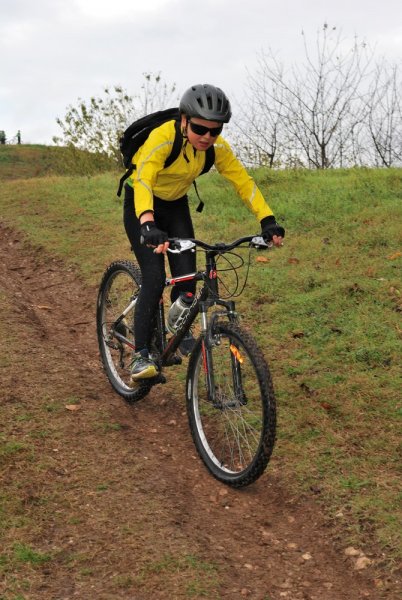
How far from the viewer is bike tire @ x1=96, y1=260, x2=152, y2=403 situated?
20.7ft

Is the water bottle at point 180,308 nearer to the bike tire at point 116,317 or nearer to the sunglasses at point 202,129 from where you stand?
the bike tire at point 116,317

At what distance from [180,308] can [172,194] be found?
0.86 m

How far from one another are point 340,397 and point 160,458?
1644 millimetres

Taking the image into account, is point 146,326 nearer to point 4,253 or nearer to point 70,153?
point 4,253

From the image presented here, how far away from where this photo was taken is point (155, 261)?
5.45 metres

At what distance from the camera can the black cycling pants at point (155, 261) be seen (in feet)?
18.0

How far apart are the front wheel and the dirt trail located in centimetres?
19

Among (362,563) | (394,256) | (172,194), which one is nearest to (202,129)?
(172,194)

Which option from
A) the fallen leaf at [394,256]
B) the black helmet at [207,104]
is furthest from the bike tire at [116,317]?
the fallen leaf at [394,256]

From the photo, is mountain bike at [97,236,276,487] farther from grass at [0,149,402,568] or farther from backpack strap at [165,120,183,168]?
backpack strap at [165,120,183,168]

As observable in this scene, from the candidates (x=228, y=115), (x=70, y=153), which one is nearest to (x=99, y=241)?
(x=228, y=115)

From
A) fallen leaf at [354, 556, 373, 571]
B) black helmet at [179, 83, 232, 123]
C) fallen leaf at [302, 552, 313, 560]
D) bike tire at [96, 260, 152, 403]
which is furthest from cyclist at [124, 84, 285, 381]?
fallen leaf at [354, 556, 373, 571]

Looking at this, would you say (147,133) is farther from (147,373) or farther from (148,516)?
(148,516)

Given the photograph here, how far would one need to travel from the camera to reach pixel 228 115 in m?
4.90
